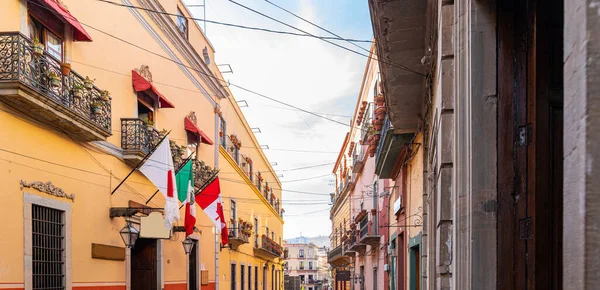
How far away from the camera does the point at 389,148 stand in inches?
362

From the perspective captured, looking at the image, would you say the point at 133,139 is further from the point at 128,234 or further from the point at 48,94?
the point at 48,94

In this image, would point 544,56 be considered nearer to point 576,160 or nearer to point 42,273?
point 576,160

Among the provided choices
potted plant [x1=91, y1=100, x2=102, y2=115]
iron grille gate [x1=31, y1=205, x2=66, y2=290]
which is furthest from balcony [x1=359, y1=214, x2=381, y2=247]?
iron grille gate [x1=31, y1=205, x2=66, y2=290]

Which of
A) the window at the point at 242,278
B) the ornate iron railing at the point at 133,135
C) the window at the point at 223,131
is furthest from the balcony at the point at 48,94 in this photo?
the window at the point at 242,278

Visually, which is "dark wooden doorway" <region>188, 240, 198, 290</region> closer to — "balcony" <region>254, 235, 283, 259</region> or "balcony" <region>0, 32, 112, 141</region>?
"balcony" <region>0, 32, 112, 141</region>

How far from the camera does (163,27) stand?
495 inches

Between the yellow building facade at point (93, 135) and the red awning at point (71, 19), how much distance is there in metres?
0.02

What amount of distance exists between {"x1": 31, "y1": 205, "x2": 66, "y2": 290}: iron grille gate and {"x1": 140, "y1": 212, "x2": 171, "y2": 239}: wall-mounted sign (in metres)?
2.35

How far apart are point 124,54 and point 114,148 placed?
2006 mm

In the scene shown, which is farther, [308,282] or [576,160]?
[308,282]

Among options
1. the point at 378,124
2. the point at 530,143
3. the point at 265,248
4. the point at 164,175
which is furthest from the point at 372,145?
the point at 265,248

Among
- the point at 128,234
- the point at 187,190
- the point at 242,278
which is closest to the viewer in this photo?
the point at 128,234

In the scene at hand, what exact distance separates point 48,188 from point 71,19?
256cm

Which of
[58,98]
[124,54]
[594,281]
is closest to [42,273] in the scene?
[58,98]
